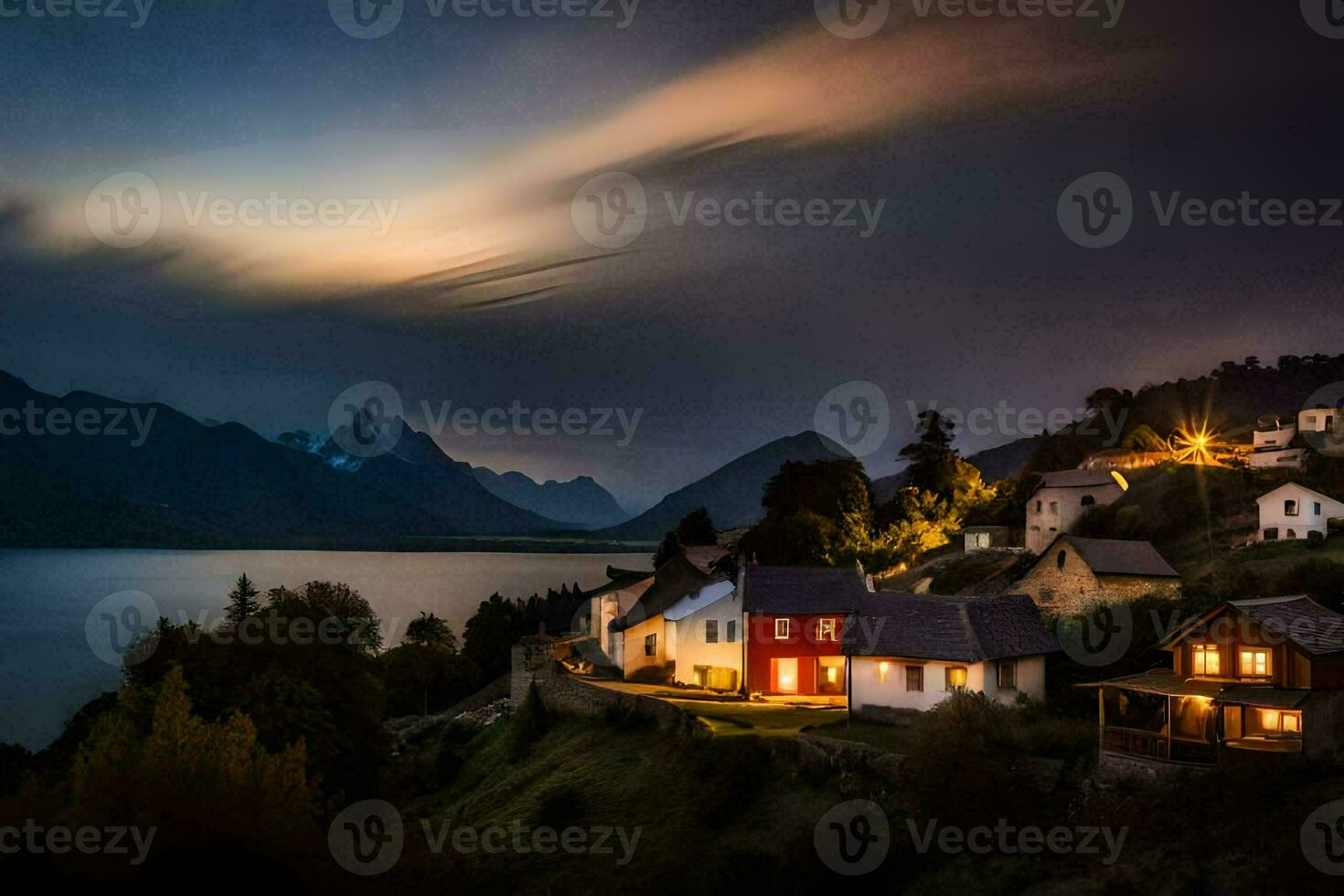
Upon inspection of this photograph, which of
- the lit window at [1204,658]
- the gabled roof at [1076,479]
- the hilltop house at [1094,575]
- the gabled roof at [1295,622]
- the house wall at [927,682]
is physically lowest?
the house wall at [927,682]

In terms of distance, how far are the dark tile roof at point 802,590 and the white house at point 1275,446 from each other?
1384 inches

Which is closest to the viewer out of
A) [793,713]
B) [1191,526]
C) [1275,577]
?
[793,713]

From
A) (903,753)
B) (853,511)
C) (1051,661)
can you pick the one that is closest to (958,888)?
(903,753)

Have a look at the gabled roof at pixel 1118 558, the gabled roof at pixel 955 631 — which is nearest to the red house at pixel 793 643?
the gabled roof at pixel 955 631

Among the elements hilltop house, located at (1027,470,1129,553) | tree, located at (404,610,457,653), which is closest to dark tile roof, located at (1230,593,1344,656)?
hilltop house, located at (1027,470,1129,553)

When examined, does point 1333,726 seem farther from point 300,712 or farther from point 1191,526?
point 1191,526

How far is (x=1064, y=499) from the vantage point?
67688mm

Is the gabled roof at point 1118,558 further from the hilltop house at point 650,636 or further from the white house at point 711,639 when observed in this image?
the hilltop house at point 650,636

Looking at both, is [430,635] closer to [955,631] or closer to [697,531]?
[697,531]

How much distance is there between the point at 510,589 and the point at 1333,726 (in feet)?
560

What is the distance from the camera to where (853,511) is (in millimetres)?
77188

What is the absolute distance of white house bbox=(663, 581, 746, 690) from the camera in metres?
45.8

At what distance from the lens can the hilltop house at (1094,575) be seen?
43.9m

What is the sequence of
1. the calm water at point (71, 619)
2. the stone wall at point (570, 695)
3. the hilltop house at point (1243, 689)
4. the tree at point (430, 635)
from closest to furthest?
the hilltop house at point (1243, 689)
the stone wall at point (570, 695)
the calm water at point (71, 619)
the tree at point (430, 635)
